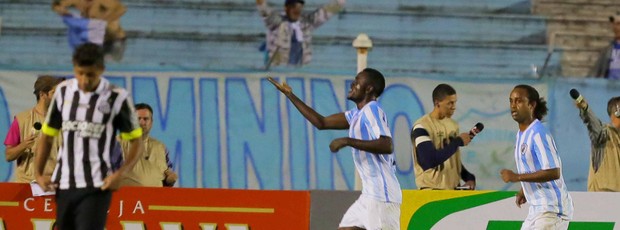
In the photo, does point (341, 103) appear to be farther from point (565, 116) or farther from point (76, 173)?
point (76, 173)

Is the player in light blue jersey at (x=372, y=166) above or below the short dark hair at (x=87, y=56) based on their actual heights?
below

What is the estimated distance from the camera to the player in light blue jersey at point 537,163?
9.80 meters

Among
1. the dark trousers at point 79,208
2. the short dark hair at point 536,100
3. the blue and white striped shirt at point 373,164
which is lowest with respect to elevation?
the dark trousers at point 79,208

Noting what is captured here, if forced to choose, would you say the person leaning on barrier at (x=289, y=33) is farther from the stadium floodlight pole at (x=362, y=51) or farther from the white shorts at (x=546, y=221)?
the white shorts at (x=546, y=221)

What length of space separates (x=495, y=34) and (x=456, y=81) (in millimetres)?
3102

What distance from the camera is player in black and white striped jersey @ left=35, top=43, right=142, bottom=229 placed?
310 inches

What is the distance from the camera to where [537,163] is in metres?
9.84

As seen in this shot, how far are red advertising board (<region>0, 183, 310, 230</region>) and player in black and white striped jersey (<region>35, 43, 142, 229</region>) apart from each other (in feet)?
11.0

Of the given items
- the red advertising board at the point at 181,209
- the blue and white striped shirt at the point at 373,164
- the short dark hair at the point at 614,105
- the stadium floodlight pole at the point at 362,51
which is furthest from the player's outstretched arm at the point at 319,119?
the short dark hair at the point at 614,105

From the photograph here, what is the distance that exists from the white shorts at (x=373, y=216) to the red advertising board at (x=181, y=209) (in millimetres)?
1949

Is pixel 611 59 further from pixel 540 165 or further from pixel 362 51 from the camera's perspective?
pixel 540 165

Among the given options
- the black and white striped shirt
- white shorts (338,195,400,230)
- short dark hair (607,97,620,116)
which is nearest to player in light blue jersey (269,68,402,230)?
white shorts (338,195,400,230)

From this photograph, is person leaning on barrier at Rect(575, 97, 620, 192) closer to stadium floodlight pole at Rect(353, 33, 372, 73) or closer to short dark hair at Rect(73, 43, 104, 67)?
stadium floodlight pole at Rect(353, 33, 372, 73)

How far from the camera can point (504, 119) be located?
51.0ft
